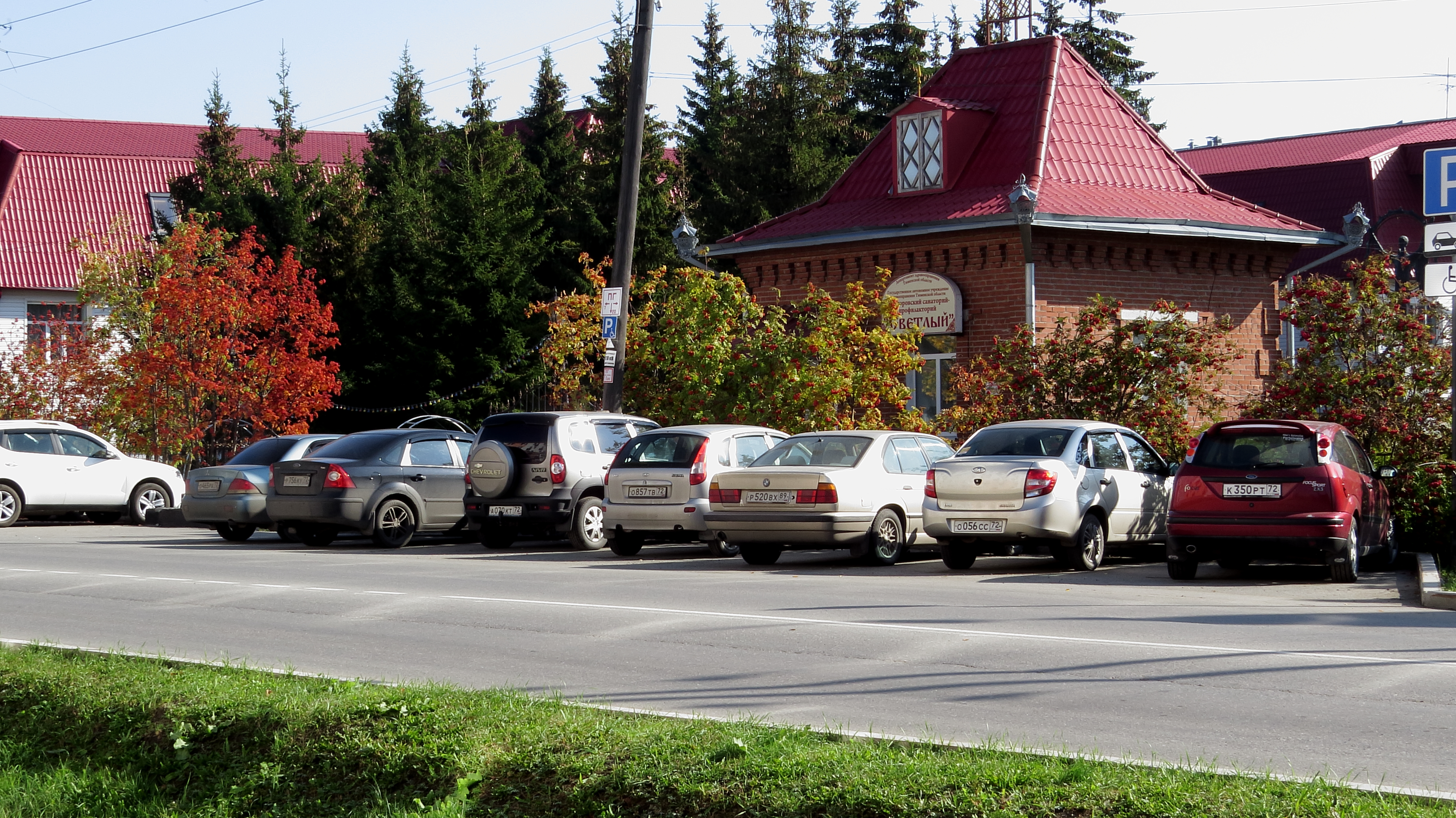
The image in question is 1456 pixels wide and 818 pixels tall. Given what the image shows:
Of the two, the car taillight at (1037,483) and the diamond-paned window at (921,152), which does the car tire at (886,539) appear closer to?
the car taillight at (1037,483)

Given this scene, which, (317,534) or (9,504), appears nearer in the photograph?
(317,534)

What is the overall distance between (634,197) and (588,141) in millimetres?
25399

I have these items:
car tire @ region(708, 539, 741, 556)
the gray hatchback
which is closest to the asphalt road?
car tire @ region(708, 539, 741, 556)

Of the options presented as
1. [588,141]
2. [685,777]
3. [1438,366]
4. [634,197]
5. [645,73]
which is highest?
[588,141]

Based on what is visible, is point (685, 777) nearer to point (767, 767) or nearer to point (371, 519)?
point (767, 767)

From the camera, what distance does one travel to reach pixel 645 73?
23.7 metres

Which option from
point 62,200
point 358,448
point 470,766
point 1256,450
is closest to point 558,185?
point 62,200

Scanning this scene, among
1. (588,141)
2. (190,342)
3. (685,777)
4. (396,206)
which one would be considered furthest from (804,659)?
(588,141)

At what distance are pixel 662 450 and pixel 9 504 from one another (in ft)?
41.8

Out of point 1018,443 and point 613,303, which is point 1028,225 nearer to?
point 613,303

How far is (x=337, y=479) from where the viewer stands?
20.2m

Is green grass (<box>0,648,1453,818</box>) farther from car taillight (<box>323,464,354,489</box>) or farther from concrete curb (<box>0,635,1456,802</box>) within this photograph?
car taillight (<box>323,464,354,489</box>)

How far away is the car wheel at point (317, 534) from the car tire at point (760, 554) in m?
6.44

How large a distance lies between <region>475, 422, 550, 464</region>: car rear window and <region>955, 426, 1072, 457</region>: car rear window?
17.9 feet
